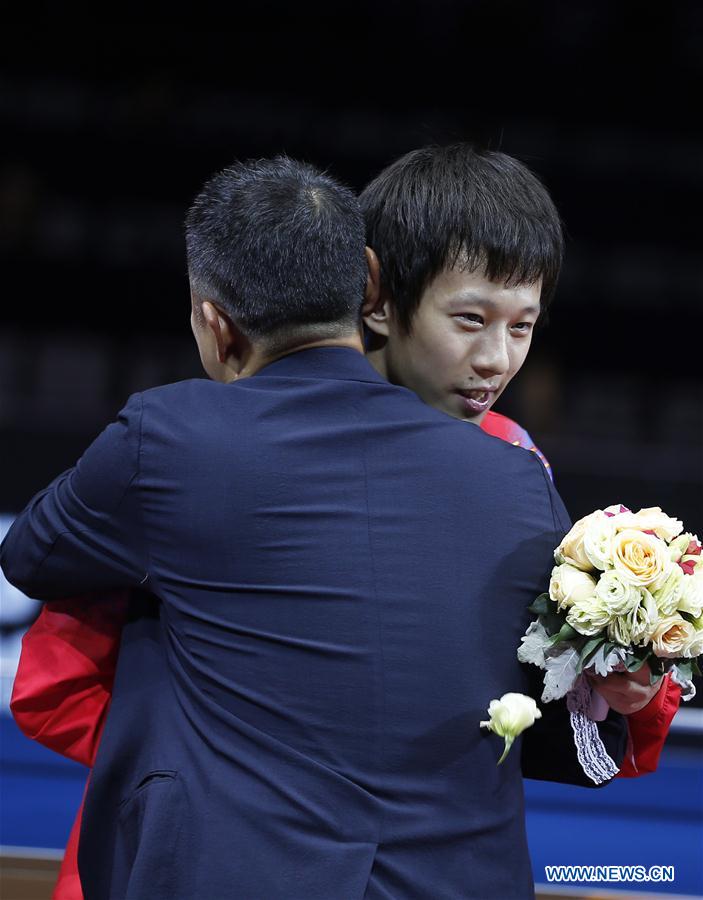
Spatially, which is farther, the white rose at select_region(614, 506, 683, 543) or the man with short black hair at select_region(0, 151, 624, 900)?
the white rose at select_region(614, 506, 683, 543)

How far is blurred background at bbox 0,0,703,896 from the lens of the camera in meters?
6.31

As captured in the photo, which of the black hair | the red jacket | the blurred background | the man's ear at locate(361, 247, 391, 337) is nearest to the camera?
the red jacket

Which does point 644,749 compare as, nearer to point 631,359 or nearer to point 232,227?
point 232,227

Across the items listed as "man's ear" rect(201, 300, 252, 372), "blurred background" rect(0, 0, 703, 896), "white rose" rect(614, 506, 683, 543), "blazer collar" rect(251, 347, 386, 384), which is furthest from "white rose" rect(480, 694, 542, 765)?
"blurred background" rect(0, 0, 703, 896)

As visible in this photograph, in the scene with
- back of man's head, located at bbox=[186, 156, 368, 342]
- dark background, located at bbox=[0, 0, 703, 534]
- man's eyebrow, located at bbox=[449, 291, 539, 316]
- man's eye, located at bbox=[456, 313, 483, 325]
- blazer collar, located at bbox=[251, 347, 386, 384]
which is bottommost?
dark background, located at bbox=[0, 0, 703, 534]

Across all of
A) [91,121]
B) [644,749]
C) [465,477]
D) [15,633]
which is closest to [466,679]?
[465,477]

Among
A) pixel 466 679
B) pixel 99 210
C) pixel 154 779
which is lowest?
pixel 99 210

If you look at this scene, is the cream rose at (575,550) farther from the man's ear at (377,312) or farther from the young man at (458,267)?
the man's ear at (377,312)

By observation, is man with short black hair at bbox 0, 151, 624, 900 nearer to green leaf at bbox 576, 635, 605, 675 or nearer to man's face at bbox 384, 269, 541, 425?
green leaf at bbox 576, 635, 605, 675

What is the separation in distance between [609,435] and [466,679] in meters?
5.09

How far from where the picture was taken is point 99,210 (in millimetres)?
6695

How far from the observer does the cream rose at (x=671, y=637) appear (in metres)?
1.47

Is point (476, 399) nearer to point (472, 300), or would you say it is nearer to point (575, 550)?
point (472, 300)

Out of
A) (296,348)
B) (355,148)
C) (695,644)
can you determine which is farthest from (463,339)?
(355,148)
